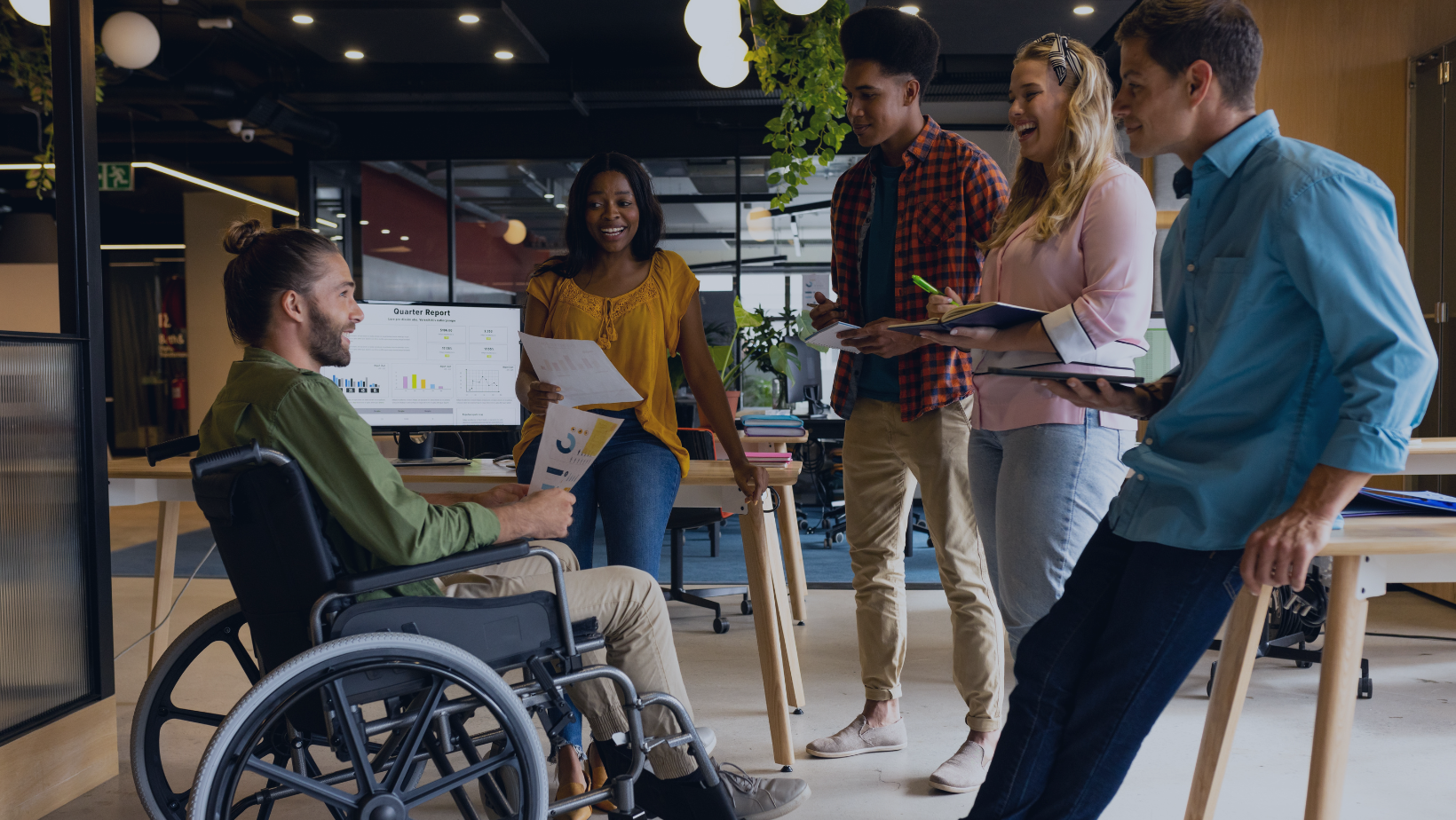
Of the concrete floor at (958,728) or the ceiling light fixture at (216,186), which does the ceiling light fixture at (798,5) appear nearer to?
the concrete floor at (958,728)

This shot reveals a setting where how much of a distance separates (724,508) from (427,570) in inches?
44.4

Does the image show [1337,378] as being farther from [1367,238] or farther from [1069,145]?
[1069,145]

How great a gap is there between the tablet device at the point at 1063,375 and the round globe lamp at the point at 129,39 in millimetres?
5381

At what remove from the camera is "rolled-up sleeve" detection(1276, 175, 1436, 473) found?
107 cm

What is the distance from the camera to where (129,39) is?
5.05 meters

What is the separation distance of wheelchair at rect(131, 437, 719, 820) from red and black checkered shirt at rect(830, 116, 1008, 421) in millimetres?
1014

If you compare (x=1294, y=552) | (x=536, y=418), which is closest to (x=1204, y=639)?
(x=1294, y=552)

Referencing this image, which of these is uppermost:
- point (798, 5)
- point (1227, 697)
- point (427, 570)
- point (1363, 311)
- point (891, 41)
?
point (798, 5)

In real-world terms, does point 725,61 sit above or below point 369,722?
above

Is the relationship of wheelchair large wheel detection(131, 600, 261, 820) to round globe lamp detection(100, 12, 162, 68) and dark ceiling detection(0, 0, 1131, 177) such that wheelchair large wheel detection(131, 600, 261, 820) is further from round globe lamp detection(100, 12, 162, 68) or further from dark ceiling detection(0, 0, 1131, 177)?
dark ceiling detection(0, 0, 1131, 177)

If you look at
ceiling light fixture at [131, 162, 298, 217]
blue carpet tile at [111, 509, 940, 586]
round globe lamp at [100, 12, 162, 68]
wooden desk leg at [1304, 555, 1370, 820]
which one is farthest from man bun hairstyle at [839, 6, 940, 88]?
ceiling light fixture at [131, 162, 298, 217]

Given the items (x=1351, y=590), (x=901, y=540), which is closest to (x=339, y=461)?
(x=901, y=540)

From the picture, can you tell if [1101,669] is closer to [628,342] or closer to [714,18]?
[628,342]

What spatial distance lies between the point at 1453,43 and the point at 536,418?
4519 millimetres
